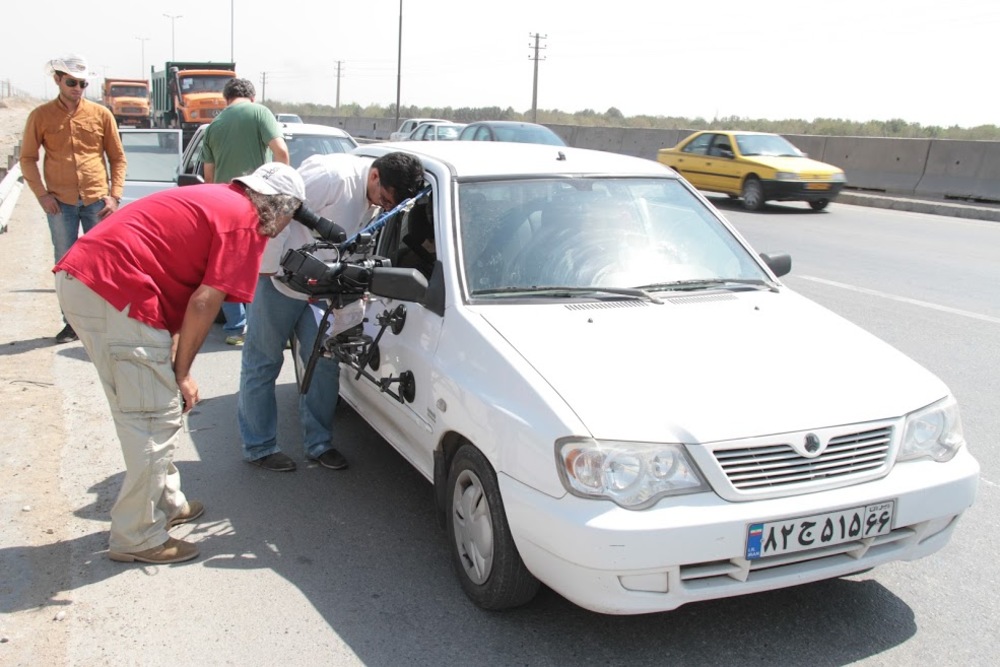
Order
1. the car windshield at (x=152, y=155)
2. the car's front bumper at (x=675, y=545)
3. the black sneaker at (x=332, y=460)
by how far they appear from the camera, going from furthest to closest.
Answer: the car windshield at (x=152, y=155) < the black sneaker at (x=332, y=460) < the car's front bumper at (x=675, y=545)

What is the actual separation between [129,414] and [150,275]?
57 cm

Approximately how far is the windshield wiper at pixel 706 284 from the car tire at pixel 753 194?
1462cm

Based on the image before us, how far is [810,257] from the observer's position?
12.3 meters

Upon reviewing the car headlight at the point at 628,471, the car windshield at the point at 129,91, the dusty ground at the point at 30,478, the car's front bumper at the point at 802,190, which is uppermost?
the car windshield at the point at 129,91

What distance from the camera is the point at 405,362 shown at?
13.8 ft

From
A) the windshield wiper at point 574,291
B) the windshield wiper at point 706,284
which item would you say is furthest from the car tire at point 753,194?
the windshield wiper at point 574,291

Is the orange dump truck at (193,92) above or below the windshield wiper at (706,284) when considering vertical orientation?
above

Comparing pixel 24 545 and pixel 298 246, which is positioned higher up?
pixel 298 246

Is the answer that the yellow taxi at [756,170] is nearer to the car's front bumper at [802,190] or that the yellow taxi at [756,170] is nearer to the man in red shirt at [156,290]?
the car's front bumper at [802,190]

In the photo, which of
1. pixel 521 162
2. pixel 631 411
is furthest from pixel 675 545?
pixel 521 162

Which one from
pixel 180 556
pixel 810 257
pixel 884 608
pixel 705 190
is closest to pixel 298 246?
pixel 180 556

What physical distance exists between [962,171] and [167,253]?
20.5 m

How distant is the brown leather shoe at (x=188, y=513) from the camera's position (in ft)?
14.2

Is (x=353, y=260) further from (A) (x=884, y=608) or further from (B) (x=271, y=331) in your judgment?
(A) (x=884, y=608)
